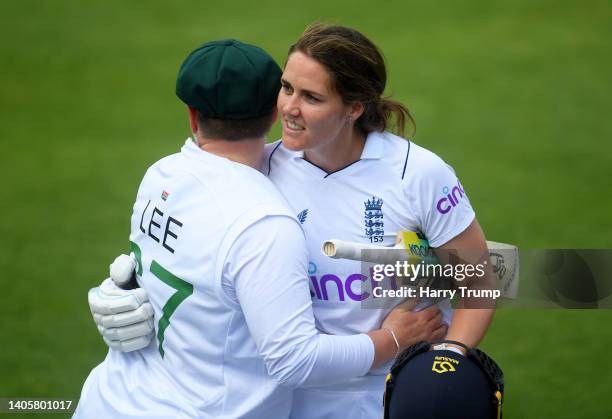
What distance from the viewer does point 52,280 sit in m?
6.73

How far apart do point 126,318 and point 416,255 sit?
0.99 meters

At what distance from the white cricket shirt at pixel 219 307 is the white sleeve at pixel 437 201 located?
48cm

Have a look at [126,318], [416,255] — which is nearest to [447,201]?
[416,255]

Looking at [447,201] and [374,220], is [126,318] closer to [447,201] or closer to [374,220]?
[374,220]

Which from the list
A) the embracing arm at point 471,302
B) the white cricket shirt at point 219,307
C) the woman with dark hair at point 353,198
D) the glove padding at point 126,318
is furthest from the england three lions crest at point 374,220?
the glove padding at point 126,318

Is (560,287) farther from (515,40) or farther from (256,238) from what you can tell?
(515,40)

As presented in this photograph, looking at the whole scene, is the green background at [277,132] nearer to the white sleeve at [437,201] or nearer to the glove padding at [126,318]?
the white sleeve at [437,201]

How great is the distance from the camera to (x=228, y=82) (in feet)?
10.4

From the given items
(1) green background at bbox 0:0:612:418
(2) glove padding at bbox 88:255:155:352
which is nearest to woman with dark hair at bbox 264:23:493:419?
(2) glove padding at bbox 88:255:155:352

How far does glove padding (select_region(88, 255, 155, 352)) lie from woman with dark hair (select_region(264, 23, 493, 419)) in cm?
57

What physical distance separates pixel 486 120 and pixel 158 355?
6.19 meters

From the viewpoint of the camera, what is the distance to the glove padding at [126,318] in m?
3.22

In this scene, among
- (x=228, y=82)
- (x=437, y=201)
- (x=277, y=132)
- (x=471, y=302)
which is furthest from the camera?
(x=277, y=132)

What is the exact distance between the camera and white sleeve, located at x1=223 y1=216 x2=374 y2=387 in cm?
287
